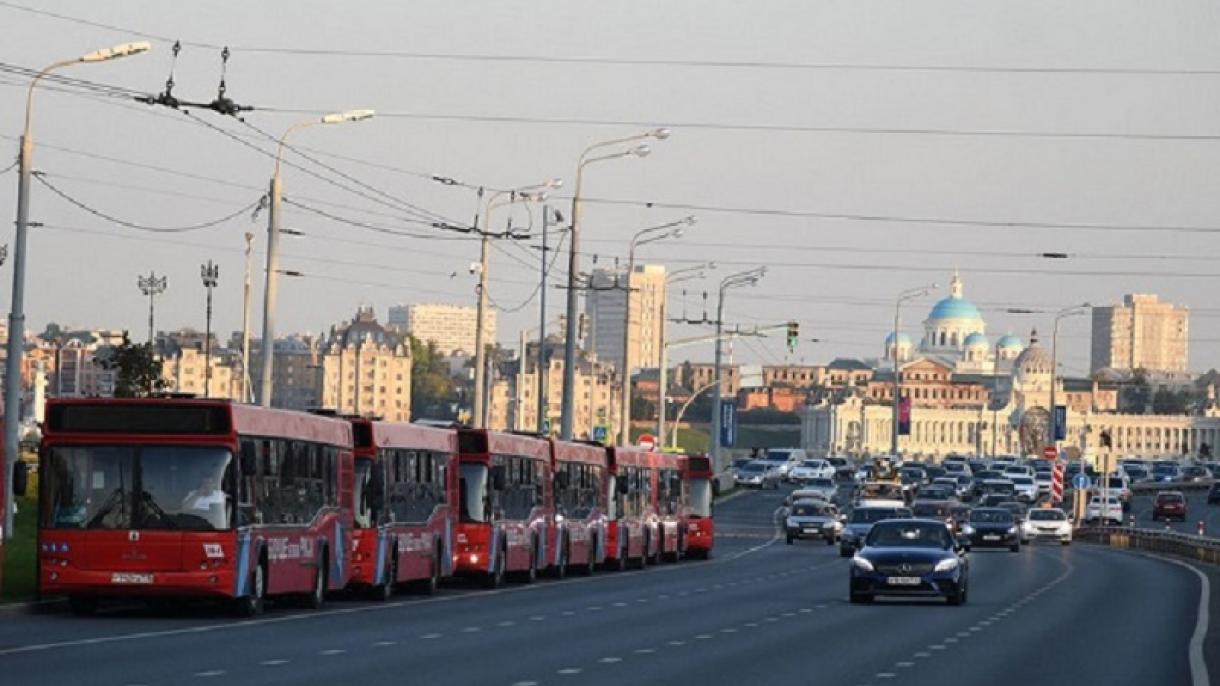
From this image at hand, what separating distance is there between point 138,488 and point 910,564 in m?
13.1

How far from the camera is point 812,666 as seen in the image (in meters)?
26.1

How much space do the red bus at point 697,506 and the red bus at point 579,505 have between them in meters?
9.92

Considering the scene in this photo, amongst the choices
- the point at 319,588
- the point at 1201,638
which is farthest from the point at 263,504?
the point at 1201,638

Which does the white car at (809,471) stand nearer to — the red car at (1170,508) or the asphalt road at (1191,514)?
the asphalt road at (1191,514)

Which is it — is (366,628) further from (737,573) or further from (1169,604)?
(737,573)

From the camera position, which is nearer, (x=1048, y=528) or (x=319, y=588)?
(x=319, y=588)

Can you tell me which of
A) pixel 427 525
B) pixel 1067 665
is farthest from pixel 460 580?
pixel 1067 665

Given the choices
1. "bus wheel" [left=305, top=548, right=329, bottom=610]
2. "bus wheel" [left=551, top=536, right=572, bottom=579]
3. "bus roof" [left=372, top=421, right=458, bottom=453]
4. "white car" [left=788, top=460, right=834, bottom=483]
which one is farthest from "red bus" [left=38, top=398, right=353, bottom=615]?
"white car" [left=788, top=460, right=834, bottom=483]

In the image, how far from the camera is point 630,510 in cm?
6100

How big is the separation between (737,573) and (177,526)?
26770 millimetres

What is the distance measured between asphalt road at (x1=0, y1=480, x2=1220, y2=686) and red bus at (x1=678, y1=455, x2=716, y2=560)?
63.6 feet

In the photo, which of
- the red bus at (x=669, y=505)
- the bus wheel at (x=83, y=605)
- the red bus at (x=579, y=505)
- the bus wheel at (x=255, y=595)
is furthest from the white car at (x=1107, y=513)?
the bus wheel at (x=83, y=605)

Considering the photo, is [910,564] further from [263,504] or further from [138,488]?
[138,488]

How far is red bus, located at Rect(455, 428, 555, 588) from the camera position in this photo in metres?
45.8
